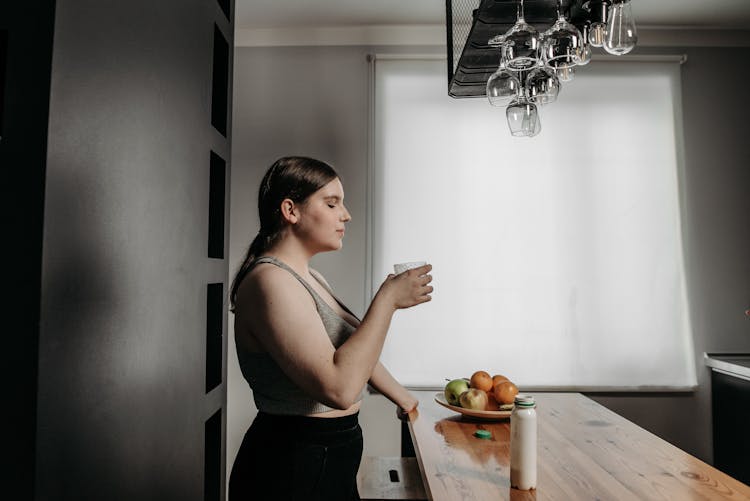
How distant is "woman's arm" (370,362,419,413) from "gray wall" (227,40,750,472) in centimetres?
117

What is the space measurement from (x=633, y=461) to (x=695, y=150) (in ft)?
7.66

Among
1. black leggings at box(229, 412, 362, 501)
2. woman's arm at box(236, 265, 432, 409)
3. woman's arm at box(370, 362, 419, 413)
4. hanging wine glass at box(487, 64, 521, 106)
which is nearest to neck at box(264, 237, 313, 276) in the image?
woman's arm at box(236, 265, 432, 409)

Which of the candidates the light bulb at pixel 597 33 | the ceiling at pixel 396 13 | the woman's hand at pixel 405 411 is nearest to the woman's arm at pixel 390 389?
the woman's hand at pixel 405 411

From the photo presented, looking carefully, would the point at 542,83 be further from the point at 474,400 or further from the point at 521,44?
the point at 474,400

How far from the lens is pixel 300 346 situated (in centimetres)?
111

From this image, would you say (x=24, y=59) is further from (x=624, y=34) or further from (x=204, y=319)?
(x=624, y=34)

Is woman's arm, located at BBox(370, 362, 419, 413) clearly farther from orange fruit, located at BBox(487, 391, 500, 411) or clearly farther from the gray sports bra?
the gray sports bra

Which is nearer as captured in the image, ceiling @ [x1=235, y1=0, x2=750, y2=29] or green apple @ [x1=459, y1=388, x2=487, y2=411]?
green apple @ [x1=459, y1=388, x2=487, y2=411]

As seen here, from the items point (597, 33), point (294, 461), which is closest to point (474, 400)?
point (294, 461)

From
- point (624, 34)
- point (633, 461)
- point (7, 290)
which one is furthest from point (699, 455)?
point (7, 290)

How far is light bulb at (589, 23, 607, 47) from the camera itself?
1248 millimetres

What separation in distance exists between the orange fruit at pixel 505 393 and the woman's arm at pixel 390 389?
29cm

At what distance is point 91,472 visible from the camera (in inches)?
33.3

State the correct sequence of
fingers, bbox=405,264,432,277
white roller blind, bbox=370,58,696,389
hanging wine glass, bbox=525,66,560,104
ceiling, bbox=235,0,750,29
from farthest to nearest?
1. white roller blind, bbox=370,58,696,389
2. ceiling, bbox=235,0,750,29
3. hanging wine glass, bbox=525,66,560,104
4. fingers, bbox=405,264,432,277
